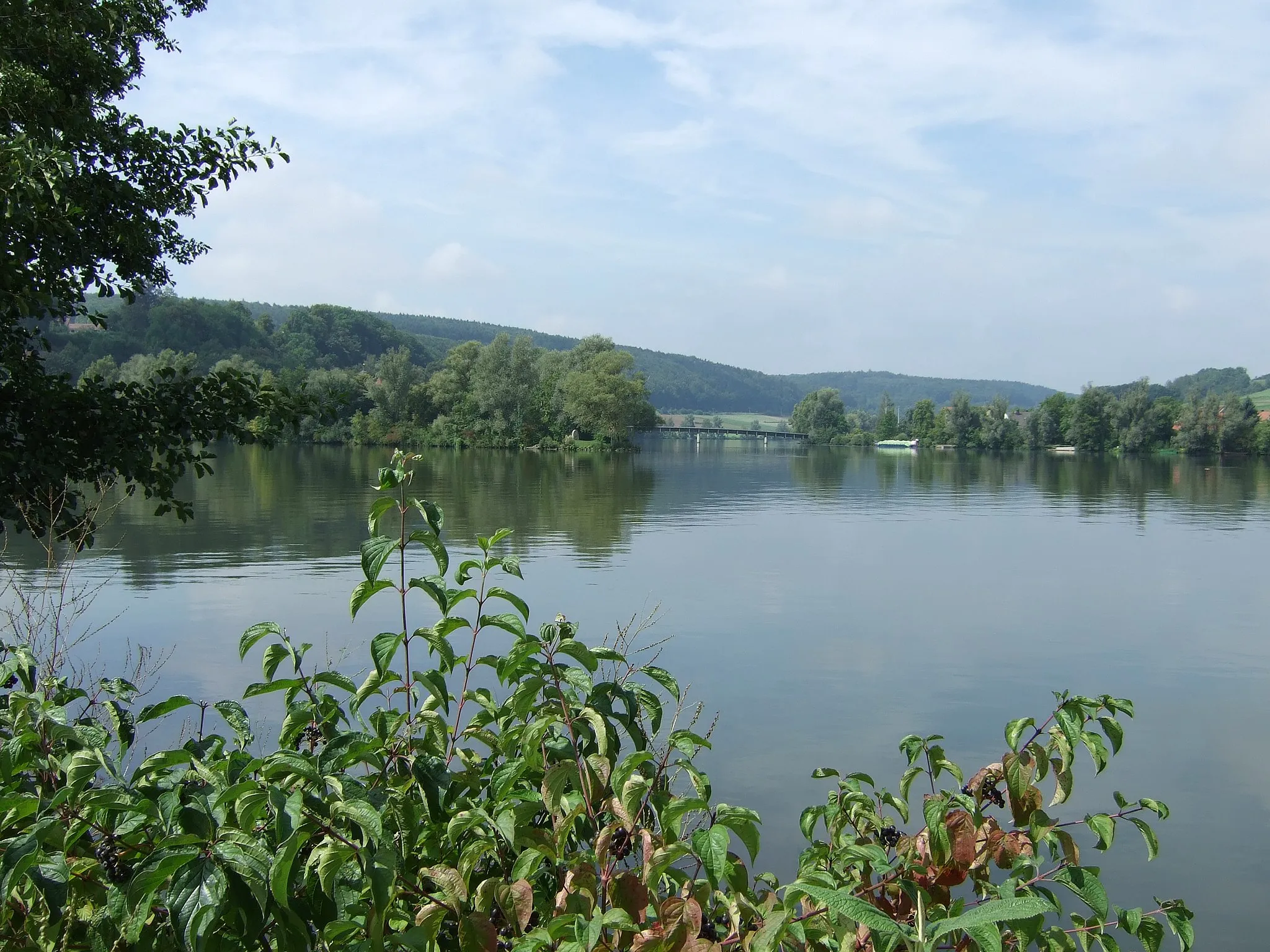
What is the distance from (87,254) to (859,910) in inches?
238

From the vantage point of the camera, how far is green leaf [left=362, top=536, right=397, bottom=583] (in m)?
1.99

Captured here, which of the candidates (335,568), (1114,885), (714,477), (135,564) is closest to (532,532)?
(335,568)

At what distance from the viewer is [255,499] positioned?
99.3ft

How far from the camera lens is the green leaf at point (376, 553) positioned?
199cm

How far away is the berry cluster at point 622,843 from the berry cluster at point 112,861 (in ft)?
3.17

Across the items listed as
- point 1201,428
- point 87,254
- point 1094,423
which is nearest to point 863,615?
point 87,254

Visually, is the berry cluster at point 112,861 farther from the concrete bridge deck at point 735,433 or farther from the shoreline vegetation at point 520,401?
the concrete bridge deck at point 735,433

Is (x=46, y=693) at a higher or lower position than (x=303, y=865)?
higher

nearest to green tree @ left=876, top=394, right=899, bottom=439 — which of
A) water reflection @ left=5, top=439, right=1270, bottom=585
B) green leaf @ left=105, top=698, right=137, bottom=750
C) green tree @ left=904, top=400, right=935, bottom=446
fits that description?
green tree @ left=904, top=400, right=935, bottom=446

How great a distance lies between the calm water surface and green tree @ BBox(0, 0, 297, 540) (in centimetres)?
463

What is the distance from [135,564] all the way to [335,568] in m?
3.51

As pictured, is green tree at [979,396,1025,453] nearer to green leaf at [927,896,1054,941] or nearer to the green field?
the green field

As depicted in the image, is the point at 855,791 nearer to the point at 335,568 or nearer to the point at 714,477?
the point at 335,568

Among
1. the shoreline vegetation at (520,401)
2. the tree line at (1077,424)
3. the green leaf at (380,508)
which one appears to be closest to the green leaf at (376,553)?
the green leaf at (380,508)
